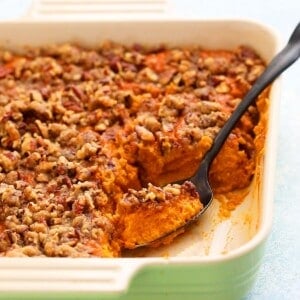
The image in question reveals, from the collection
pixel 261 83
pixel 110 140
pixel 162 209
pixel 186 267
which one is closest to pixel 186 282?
pixel 186 267

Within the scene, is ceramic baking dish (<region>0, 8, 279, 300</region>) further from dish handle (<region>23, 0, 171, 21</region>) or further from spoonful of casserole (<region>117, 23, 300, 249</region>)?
dish handle (<region>23, 0, 171, 21</region>)

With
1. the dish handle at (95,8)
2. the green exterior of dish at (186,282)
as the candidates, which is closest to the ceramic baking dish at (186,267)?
the green exterior of dish at (186,282)

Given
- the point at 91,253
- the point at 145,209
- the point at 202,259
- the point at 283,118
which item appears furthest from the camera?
the point at 283,118

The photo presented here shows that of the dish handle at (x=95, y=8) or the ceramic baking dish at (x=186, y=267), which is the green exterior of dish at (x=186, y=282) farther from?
the dish handle at (x=95, y=8)

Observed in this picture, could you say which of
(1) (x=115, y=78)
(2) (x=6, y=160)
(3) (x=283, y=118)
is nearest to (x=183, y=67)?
(1) (x=115, y=78)

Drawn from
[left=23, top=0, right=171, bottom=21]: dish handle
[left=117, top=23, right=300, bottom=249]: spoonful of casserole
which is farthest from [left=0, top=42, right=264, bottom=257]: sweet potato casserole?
[left=23, top=0, right=171, bottom=21]: dish handle

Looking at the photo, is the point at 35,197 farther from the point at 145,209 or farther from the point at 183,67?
the point at 183,67
